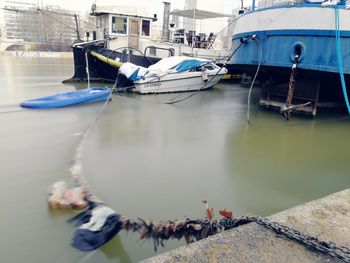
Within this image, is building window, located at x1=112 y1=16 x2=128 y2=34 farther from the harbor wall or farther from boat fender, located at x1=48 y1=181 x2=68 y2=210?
the harbor wall

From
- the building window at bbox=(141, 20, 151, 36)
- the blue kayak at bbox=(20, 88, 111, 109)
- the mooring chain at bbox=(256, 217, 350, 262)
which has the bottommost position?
the blue kayak at bbox=(20, 88, 111, 109)

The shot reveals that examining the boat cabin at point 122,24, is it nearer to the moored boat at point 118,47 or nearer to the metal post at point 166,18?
the moored boat at point 118,47

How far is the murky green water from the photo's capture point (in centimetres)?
246

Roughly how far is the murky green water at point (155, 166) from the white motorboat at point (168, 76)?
2.87m

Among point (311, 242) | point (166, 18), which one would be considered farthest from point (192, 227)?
point (166, 18)

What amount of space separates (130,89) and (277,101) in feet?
16.0

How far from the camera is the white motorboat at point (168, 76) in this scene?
958 cm

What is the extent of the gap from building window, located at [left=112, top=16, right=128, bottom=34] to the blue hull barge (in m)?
6.84

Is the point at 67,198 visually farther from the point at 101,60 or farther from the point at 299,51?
the point at 101,60

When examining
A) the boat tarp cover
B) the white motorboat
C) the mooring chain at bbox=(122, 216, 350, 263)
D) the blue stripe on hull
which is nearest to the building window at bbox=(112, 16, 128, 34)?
the white motorboat

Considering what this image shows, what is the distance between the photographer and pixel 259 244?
1735 mm

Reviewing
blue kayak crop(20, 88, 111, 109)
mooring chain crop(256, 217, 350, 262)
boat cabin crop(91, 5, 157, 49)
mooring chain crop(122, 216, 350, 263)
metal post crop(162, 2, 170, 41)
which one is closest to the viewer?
mooring chain crop(256, 217, 350, 262)

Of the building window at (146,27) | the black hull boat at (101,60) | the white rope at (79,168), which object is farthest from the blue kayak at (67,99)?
the building window at (146,27)

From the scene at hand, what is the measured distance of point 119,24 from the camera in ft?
42.5
